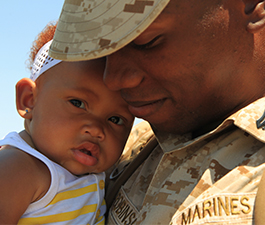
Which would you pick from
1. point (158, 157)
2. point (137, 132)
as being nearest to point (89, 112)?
point (158, 157)

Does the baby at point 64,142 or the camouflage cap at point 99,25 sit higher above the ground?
the camouflage cap at point 99,25

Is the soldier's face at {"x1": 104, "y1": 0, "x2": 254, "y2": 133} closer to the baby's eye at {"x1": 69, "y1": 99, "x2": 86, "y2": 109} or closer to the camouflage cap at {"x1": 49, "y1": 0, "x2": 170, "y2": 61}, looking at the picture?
the camouflage cap at {"x1": 49, "y1": 0, "x2": 170, "y2": 61}

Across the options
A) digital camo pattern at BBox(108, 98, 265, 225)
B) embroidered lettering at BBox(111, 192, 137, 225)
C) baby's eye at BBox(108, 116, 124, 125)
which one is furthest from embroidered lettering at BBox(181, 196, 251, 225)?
baby's eye at BBox(108, 116, 124, 125)

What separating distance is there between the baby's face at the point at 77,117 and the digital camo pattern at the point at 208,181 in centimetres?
32

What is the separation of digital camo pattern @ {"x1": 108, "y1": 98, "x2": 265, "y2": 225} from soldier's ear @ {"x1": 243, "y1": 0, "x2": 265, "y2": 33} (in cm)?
35

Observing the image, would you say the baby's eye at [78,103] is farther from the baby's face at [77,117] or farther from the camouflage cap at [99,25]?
the camouflage cap at [99,25]

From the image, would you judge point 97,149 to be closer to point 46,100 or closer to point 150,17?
point 46,100

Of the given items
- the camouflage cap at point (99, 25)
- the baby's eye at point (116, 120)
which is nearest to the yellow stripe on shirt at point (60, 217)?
the baby's eye at point (116, 120)

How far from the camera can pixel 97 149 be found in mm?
2049

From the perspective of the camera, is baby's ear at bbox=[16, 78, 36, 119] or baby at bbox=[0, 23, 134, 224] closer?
baby at bbox=[0, 23, 134, 224]

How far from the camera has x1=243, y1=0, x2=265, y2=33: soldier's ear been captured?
168 centimetres

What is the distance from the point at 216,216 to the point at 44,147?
41.5 inches

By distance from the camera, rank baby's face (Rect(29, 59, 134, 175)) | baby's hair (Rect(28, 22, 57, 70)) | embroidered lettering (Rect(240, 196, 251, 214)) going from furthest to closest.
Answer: baby's hair (Rect(28, 22, 57, 70)) → baby's face (Rect(29, 59, 134, 175)) → embroidered lettering (Rect(240, 196, 251, 214))

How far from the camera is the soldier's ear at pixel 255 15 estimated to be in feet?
5.50
